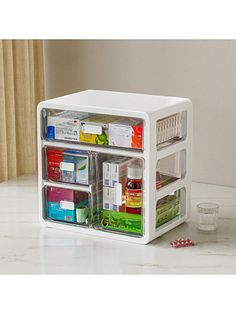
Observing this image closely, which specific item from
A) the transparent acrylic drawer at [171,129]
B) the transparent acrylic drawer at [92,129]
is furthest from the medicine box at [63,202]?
the transparent acrylic drawer at [171,129]

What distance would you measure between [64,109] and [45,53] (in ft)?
Answer: 2.83

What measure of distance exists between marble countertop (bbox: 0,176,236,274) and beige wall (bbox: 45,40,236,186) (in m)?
0.32

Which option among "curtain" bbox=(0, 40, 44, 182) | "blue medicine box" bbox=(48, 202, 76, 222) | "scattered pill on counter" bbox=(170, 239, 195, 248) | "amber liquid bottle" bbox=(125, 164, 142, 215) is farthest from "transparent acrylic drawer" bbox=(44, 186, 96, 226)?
"curtain" bbox=(0, 40, 44, 182)

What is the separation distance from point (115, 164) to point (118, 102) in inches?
6.8

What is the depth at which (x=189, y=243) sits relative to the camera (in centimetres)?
206

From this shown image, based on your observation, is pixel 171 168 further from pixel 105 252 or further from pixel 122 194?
pixel 105 252

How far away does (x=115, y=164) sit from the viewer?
205 centimetres

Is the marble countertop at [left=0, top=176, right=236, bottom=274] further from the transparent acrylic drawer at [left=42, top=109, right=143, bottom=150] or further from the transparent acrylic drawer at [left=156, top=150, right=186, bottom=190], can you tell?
the transparent acrylic drawer at [left=42, top=109, right=143, bottom=150]

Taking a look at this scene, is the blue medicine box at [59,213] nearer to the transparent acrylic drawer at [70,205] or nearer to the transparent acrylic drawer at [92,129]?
the transparent acrylic drawer at [70,205]

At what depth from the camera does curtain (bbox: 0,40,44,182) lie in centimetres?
267

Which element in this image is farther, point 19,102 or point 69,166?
point 19,102

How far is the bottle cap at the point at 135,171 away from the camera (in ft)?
6.60

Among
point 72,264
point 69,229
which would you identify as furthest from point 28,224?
point 72,264

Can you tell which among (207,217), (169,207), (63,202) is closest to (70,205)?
(63,202)
